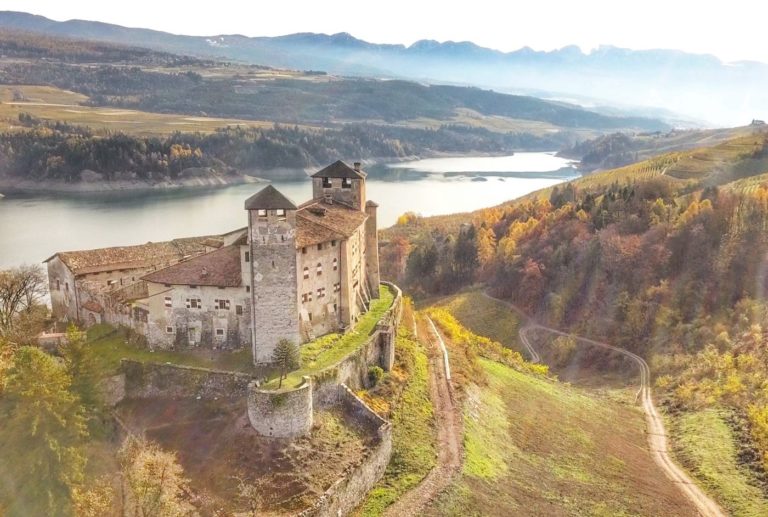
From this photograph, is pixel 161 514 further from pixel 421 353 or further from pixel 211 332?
pixel 421 353

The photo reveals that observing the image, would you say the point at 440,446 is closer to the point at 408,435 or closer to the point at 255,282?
the point at 408,435

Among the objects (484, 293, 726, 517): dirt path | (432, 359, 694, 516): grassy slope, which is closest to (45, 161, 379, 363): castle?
(432, 359, 694, 516): grassy slope

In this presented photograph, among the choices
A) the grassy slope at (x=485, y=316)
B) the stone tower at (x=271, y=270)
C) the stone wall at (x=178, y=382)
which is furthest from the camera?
the grassy slope at (x=485, y=316)

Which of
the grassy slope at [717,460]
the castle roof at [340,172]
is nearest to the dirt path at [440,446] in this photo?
the castle roof at [340,172]

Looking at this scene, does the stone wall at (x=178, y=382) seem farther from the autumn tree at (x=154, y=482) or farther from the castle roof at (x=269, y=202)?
the castle roof at (x=269, y=202)

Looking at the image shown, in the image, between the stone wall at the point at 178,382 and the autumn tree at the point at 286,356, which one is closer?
the autumn tree at the point at 286,356

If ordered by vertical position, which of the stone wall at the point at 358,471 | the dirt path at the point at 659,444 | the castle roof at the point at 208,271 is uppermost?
the castle roof at the point at 208,271
